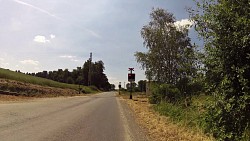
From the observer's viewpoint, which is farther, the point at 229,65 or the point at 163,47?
the point at 163,47

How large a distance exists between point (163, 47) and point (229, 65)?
24906mm

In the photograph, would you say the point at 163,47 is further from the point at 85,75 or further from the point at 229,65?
the point at 85,75

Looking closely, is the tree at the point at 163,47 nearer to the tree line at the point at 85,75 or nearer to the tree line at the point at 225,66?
the tree line at the point at 225,66

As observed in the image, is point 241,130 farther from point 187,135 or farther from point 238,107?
point 187,135

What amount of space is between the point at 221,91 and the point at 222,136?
1.24 metres

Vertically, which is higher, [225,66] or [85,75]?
[85,75]

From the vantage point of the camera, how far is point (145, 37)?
38062 mm

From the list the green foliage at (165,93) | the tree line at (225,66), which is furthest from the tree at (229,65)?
the green foliage at (165,93)

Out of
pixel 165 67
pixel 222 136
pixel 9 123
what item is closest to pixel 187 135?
pixel 222 136

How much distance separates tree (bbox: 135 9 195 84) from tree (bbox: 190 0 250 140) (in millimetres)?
19809

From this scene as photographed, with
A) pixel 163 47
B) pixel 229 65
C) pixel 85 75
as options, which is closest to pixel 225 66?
pixel 229 65

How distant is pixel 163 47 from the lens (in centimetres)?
3353

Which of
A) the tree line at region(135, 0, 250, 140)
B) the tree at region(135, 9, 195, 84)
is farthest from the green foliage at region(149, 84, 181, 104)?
the tree line at region(135, 0, 250, 140)

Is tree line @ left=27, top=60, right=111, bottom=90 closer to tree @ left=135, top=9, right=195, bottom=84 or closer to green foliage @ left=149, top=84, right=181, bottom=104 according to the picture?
tree @ left=135, top=9, right=195, bottom=84
